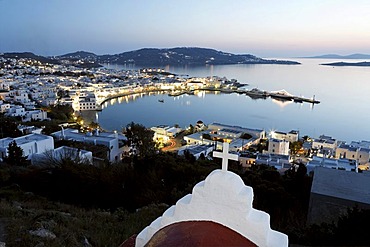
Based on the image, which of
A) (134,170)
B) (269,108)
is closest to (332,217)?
(134,170)

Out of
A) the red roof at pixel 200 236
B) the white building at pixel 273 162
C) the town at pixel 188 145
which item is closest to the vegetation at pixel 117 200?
the town at pixel 188 145

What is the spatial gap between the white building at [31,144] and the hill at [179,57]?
373 feet

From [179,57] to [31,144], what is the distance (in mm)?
123646

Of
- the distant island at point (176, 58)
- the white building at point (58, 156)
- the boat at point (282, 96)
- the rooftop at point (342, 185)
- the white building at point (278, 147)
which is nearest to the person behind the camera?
the rooftop at point (342, 185)

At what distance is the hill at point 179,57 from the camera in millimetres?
125088

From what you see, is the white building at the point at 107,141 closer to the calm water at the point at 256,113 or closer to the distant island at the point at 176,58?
the calm water at the point at 256,113

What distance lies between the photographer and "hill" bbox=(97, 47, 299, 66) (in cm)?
12509

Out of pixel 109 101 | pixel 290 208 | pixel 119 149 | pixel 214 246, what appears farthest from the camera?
pixel 109 101

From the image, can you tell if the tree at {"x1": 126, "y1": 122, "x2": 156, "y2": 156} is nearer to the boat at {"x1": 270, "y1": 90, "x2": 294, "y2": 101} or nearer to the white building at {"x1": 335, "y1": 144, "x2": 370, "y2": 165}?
the white building at {"x1": 335, "y1": 144, "x2": 370, "y2": 165}

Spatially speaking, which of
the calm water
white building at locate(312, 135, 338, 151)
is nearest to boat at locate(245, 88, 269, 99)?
the calm water

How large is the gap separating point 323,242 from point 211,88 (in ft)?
158

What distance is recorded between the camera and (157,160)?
7270 millimetres

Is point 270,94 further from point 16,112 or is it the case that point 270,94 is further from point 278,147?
point 16,112

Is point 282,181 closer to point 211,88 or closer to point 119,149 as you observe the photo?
point 119,149
